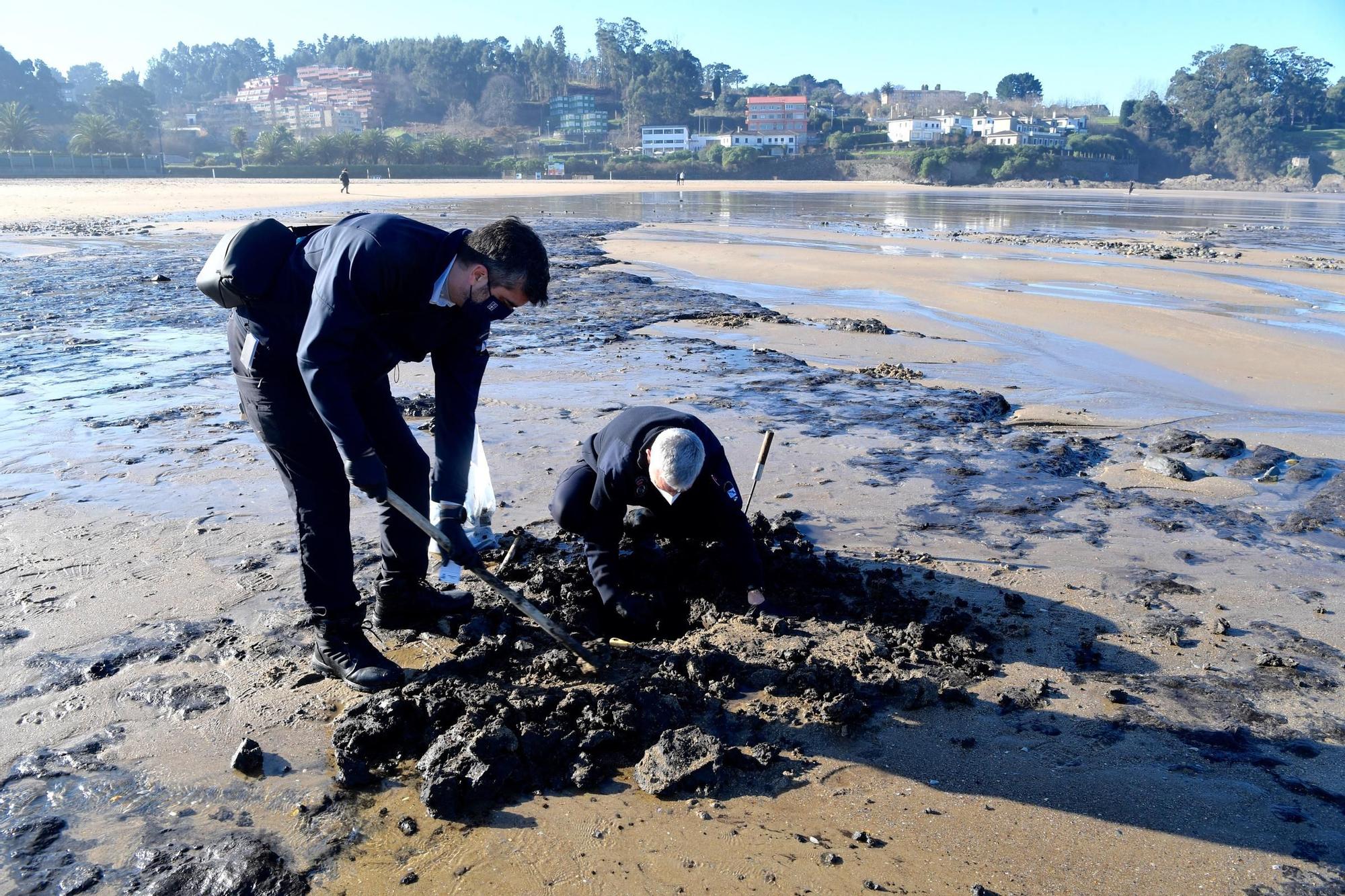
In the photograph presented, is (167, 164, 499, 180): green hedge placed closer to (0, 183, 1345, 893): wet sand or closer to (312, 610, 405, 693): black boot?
(0, 183, 1345, 893): wet sand

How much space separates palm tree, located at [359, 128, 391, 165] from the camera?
7700 centimetres

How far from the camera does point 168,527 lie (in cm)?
473

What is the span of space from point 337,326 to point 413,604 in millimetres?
1450

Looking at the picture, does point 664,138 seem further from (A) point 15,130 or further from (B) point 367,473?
(B) point 367,473

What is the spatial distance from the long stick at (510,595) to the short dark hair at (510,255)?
89cm

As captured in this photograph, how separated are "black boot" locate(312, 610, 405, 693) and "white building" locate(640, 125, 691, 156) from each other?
10906 centimetres

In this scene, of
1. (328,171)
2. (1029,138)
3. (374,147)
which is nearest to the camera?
(328,171)

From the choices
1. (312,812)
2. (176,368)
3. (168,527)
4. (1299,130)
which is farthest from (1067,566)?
(1299,130)

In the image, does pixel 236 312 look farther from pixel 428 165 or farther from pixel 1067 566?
pixel 428 165

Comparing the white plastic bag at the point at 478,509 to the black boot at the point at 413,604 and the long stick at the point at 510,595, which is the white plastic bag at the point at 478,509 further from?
the long stick at the point at 510,595

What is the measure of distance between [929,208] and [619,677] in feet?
137

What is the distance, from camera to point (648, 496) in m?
3.82

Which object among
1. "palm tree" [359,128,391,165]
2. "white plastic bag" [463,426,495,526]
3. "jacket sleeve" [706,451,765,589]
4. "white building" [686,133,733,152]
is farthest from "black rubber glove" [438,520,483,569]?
"white building" [686,133,733,152]

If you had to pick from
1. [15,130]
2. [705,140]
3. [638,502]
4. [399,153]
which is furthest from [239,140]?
[638,502]
